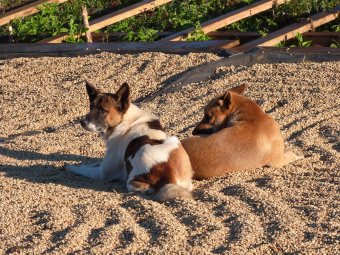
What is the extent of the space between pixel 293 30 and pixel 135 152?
600 cm

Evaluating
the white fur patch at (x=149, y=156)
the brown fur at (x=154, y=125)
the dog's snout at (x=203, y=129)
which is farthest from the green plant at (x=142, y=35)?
the white fur patch at (x=149, y=156)

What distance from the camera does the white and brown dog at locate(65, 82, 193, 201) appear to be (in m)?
8.19

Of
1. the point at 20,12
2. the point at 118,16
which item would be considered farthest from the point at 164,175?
the point at 20,12

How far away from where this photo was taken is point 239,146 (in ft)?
28.6

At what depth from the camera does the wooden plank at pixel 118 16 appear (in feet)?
50.6

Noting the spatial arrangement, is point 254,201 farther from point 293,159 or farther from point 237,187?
point 293,159

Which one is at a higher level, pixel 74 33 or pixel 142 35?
pixel 74 33

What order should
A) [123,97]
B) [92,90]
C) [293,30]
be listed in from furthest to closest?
[293,30] → [92,90] → [123,97]

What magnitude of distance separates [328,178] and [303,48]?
4378 mm

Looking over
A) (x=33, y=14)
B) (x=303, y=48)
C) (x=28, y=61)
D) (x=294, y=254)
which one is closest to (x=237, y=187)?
(x=294, y=254)

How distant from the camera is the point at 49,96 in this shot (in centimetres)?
1244

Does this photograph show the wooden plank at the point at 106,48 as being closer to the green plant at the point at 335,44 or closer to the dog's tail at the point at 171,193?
the green plant at the point at 335,44

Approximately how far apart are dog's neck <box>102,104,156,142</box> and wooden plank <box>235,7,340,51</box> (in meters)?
4.29

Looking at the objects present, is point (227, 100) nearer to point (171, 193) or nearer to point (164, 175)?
point (164, 175)
